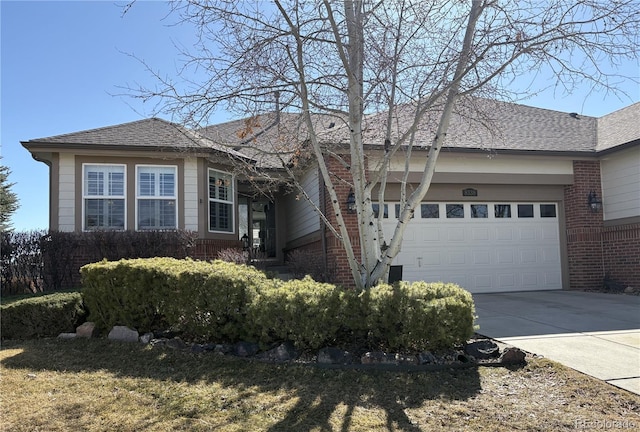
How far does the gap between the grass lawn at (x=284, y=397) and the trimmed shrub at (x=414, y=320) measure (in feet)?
1.32

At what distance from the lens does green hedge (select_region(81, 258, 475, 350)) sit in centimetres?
518

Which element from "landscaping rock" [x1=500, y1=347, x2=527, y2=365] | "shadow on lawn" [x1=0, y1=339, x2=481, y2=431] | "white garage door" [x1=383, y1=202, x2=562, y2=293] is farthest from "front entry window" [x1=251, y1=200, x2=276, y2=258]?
"landscaping rock" [x1=500, y1=347, x2=527, y2=365]


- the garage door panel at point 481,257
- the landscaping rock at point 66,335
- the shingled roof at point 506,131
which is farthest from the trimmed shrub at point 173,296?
the garage door panel at point 481,257

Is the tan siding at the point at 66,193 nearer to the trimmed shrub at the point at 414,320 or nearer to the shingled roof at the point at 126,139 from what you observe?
the shingled roof at the point at 126,139

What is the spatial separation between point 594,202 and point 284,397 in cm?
1042

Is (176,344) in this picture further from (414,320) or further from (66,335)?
(414,320)

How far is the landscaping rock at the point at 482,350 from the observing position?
5212 mm

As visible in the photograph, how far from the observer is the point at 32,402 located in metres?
4.11

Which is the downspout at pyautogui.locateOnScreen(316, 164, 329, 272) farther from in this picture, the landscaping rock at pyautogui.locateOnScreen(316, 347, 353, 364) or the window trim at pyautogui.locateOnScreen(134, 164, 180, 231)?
the landscaping rock at pyautogui.locateOnScreen(316, 347, 353, 364)

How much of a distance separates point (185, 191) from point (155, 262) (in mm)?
4803

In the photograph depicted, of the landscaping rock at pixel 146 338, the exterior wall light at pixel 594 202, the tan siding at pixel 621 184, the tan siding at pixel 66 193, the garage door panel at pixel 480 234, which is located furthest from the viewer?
the exterior wall light at pixel 594 202

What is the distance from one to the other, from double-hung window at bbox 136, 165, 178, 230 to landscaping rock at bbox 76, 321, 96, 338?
4.70m

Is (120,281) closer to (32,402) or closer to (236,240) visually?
(32,402)

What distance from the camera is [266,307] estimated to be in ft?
17.6
